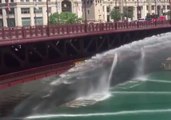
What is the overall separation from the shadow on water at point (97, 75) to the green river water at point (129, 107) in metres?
2.85

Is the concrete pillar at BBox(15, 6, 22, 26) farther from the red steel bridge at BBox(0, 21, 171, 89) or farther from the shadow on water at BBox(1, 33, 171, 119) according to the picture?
the red steel bridge at BBox(0, 21, 171, 89)

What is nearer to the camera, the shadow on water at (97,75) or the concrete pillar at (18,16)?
the shadow on water at (97,75)

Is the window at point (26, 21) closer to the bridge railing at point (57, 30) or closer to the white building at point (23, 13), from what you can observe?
the white building at point (23, 13)

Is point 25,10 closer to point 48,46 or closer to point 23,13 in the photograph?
point 23,13

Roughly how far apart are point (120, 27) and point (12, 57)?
92.0 ft

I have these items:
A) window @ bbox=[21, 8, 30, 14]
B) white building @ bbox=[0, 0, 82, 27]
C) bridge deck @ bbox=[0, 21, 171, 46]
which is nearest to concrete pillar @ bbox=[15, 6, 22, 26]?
white building @ bbox=[0, 0, 82, 27]

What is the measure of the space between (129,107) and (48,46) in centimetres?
1193

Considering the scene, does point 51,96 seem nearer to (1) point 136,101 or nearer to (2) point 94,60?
(2) point 94,60

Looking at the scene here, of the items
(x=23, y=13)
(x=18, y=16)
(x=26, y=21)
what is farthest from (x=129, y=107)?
(x=23, y=13)

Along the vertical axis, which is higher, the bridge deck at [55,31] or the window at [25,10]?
the window at [25,10]

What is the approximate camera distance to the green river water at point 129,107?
5306 cm

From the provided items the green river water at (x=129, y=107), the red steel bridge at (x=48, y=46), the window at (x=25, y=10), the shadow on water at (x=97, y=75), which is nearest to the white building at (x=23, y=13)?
the window at (x=25, y=10)

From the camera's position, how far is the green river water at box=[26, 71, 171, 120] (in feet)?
174

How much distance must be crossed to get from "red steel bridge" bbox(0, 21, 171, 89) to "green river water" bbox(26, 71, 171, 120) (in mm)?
5219
